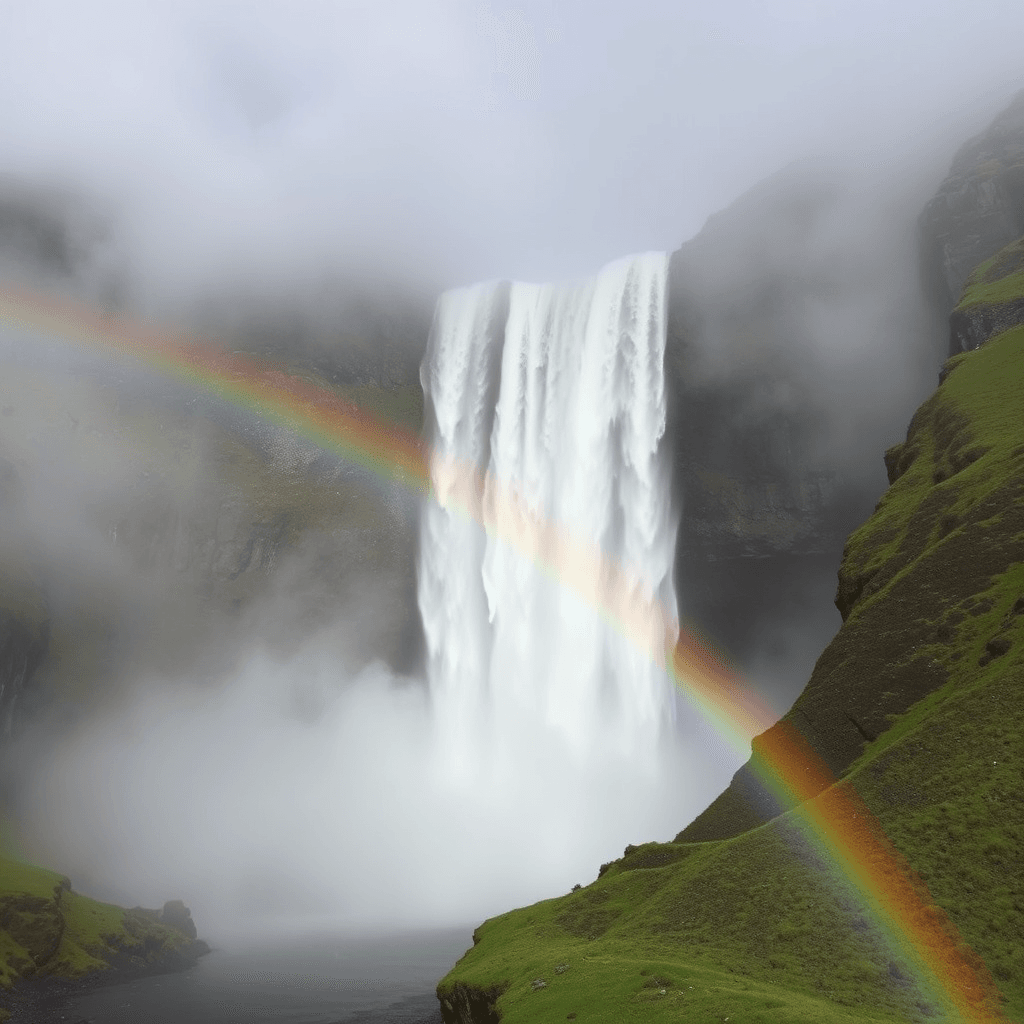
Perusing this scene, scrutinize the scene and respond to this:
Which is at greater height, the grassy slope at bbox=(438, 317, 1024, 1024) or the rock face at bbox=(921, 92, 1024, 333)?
the rock face at bbox=(921, 92, 1024, 333)

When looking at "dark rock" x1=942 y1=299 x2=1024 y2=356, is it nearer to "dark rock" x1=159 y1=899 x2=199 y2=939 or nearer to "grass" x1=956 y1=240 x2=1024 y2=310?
"grass" x1=956 y1=240 x2=1024 y2=310

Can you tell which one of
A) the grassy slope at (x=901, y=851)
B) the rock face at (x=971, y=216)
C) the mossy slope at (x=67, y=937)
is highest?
the rock face at (x=971, y=216)

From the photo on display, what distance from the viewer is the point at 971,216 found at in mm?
83188

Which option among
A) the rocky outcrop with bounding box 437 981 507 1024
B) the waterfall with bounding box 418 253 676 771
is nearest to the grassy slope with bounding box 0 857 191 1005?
the waterfall with bounding box 418 253 676 771

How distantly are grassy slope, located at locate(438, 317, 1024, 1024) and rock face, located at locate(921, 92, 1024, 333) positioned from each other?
4524 cm

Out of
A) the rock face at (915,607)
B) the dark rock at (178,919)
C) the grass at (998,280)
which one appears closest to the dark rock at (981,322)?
the grass at (998,280)

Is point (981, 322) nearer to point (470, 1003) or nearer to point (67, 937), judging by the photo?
point (470, 1003)

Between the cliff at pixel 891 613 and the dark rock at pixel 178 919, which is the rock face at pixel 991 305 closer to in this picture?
the cliff at pixel 891 613

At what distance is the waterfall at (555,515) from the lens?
87.9m

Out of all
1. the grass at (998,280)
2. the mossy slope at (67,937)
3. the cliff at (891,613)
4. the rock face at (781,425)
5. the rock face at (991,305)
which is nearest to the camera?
the cliff at (891,613)

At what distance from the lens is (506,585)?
315ft

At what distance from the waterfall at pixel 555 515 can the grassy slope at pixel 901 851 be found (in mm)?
44672

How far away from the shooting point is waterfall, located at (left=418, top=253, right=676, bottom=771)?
87.9 m

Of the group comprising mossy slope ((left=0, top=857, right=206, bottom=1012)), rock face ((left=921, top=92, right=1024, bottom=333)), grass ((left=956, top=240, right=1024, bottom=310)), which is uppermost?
rock face ((left=921, top=92, right=1024, bottom=333))
